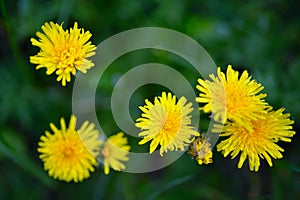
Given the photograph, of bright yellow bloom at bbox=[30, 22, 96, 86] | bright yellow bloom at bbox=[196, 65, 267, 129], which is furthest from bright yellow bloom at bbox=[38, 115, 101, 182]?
bright yellow bloom at bbox=[196, 65, 267, 129]

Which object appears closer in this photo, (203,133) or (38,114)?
(203,133)

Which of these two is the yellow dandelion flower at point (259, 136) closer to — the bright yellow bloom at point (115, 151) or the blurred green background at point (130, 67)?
the bright yellow bloom at point (115, 151)

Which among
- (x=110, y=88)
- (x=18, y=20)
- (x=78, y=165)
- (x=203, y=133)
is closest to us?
(x=203, y=133)

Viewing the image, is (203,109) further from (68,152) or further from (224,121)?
(68,152)

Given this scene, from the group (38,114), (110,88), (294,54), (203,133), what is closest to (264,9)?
(294,54)

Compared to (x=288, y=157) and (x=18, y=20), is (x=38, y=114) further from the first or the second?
(x=288, y=157)

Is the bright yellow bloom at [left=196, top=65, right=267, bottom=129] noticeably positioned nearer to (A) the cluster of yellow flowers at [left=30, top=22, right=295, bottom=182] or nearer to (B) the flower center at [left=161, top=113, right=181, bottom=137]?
(A) the cluster of yellow flowers at [left=30, top=22, right=295, bottom=182]

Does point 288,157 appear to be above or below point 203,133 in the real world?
above
